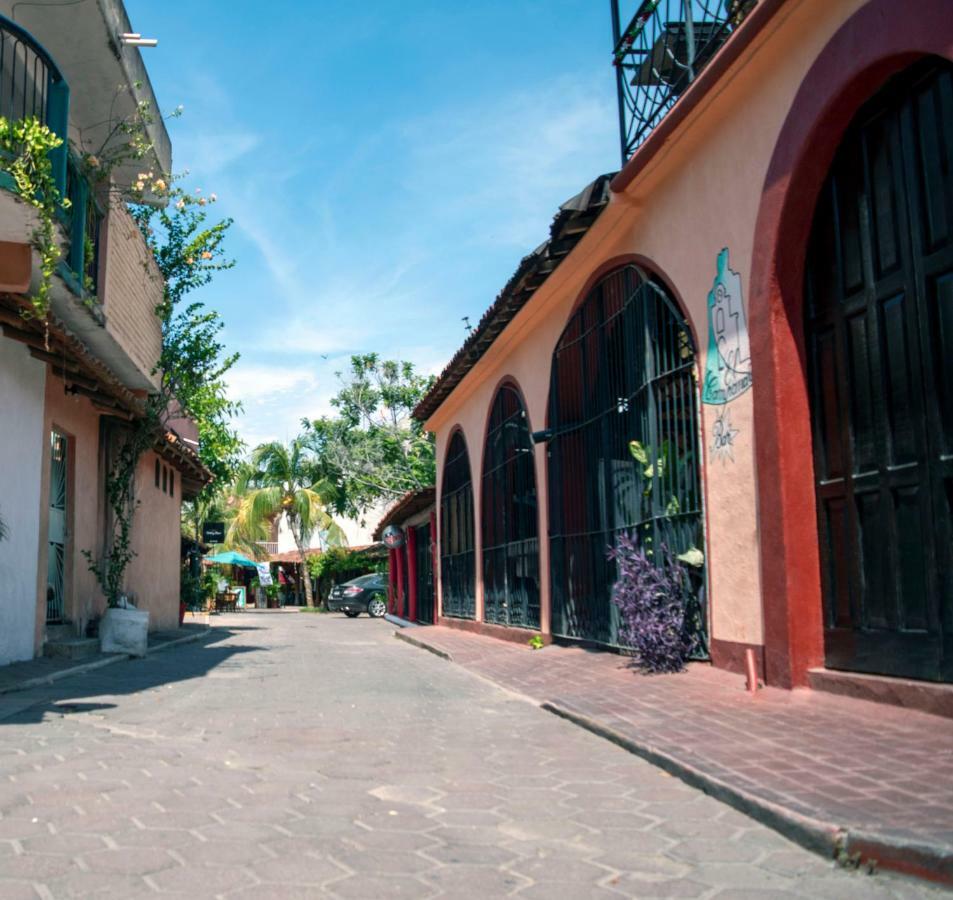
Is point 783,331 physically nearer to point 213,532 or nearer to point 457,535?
point 457,535

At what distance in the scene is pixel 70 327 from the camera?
12.2 metres

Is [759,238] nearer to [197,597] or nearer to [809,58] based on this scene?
[809,58]

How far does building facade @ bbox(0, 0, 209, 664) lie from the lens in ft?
33.4

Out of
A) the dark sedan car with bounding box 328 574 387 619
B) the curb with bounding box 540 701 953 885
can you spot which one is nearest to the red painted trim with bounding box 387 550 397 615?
the dark sedan car with bounding box 328 574 387 619

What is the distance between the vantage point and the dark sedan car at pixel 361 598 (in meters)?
35.3

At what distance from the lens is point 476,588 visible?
59.1 feet

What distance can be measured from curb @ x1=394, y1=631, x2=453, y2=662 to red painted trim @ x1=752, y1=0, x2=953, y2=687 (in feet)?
22.0

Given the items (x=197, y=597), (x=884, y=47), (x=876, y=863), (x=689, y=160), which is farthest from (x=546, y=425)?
(x=197, y=597)

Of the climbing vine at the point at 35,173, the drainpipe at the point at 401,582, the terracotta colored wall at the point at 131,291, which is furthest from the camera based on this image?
the drainpipe at the point at 401,582

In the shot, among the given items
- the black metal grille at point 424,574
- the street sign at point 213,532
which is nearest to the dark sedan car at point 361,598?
the street sign at point 213,532

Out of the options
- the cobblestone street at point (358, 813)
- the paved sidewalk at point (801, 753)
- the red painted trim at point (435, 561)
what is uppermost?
the red painted trim at point (435, 561)

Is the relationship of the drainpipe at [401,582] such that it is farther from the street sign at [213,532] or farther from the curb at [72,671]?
the curb at [72,671]

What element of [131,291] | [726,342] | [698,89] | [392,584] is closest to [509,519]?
[131,291]

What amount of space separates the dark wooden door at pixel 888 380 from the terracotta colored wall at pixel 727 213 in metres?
0.57
